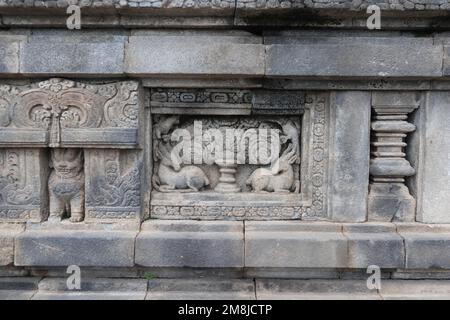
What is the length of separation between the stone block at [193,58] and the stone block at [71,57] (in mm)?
Result: 116

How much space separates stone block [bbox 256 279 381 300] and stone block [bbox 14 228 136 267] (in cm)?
112

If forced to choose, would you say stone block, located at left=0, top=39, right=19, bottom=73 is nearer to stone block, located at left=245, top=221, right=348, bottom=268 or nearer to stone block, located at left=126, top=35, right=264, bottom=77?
stone block, located at left=126, top=35, right=264, bottom=77

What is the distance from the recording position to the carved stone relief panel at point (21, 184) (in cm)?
335

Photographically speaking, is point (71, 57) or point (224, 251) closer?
point (71, 57)

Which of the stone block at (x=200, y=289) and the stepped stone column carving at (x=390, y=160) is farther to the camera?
the stepped stone column carving at (x=390, y=160)

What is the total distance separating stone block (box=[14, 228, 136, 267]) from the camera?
3.27 meters

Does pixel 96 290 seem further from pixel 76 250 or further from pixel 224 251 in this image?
pixel 224 251

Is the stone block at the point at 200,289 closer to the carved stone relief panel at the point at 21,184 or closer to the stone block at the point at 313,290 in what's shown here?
the stone block at the point at 313,290

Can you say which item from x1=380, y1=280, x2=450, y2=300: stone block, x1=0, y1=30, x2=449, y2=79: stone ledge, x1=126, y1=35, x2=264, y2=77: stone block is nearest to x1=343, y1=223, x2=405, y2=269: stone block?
x1=380, y1=280, x2=450, y2=300: stone block

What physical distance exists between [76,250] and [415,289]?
108 inches

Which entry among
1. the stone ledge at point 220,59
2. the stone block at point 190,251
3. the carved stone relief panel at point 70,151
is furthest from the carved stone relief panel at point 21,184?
the stone block at point 190,251

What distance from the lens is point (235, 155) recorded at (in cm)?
355

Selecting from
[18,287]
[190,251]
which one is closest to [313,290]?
[190,251]

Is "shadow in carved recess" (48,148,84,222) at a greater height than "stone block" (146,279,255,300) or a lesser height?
greater
